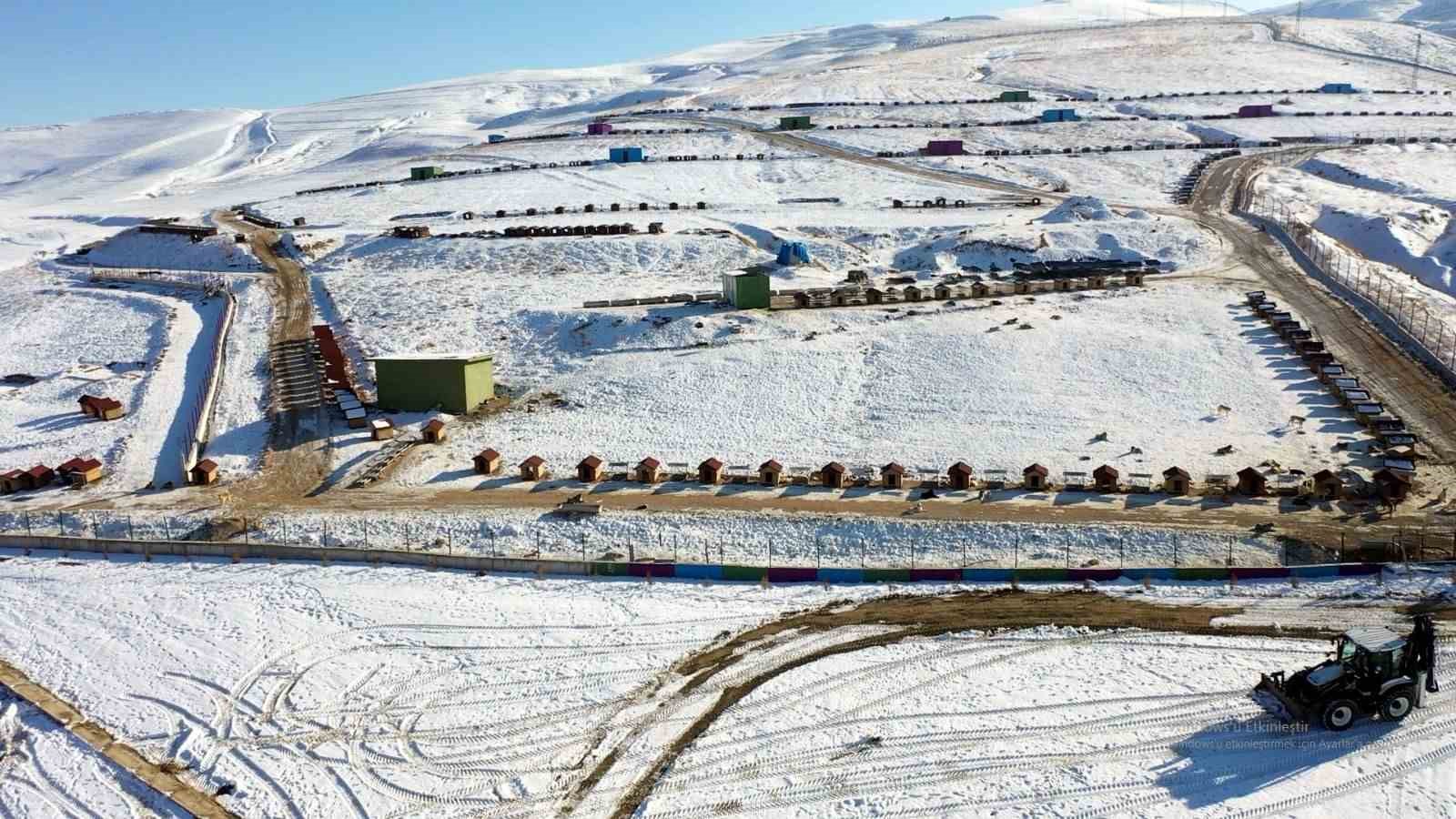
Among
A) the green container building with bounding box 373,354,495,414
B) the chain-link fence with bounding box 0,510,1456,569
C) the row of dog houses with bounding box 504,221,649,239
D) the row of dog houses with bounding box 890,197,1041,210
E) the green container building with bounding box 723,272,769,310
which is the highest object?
the row of dog houses with bounding box 504,221,649,239

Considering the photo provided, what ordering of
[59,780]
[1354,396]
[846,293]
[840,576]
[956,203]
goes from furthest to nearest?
1. [956,203]
2. [846,293]
3. [1354,396]
4. [840,576]
5. [59,780]

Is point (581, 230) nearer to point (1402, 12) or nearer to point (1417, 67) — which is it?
point (1417, 67)

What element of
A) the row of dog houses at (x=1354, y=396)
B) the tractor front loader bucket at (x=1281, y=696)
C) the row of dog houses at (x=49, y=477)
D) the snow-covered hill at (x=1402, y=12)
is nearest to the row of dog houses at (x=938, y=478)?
the row of dog houses at (x=1354, y=396)

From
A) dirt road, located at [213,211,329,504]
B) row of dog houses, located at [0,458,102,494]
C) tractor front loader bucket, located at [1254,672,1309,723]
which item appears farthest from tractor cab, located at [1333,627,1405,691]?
row of dog houses, located at [0,458,102,494]

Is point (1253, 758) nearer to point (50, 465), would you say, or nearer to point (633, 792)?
point (633, 792)

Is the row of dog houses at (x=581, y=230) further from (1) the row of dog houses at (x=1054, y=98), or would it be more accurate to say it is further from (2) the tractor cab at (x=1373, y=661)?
(1) the row of dog houses at (x=1054, y=98)

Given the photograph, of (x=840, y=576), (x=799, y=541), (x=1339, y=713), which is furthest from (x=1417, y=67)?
(x=1339, y=713)

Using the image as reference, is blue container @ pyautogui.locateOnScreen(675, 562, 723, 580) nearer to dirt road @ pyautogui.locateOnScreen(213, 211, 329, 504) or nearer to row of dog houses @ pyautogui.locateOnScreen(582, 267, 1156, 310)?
dirt road @ pyautogui.locateOnScreen(213, 211, 329, 504)
